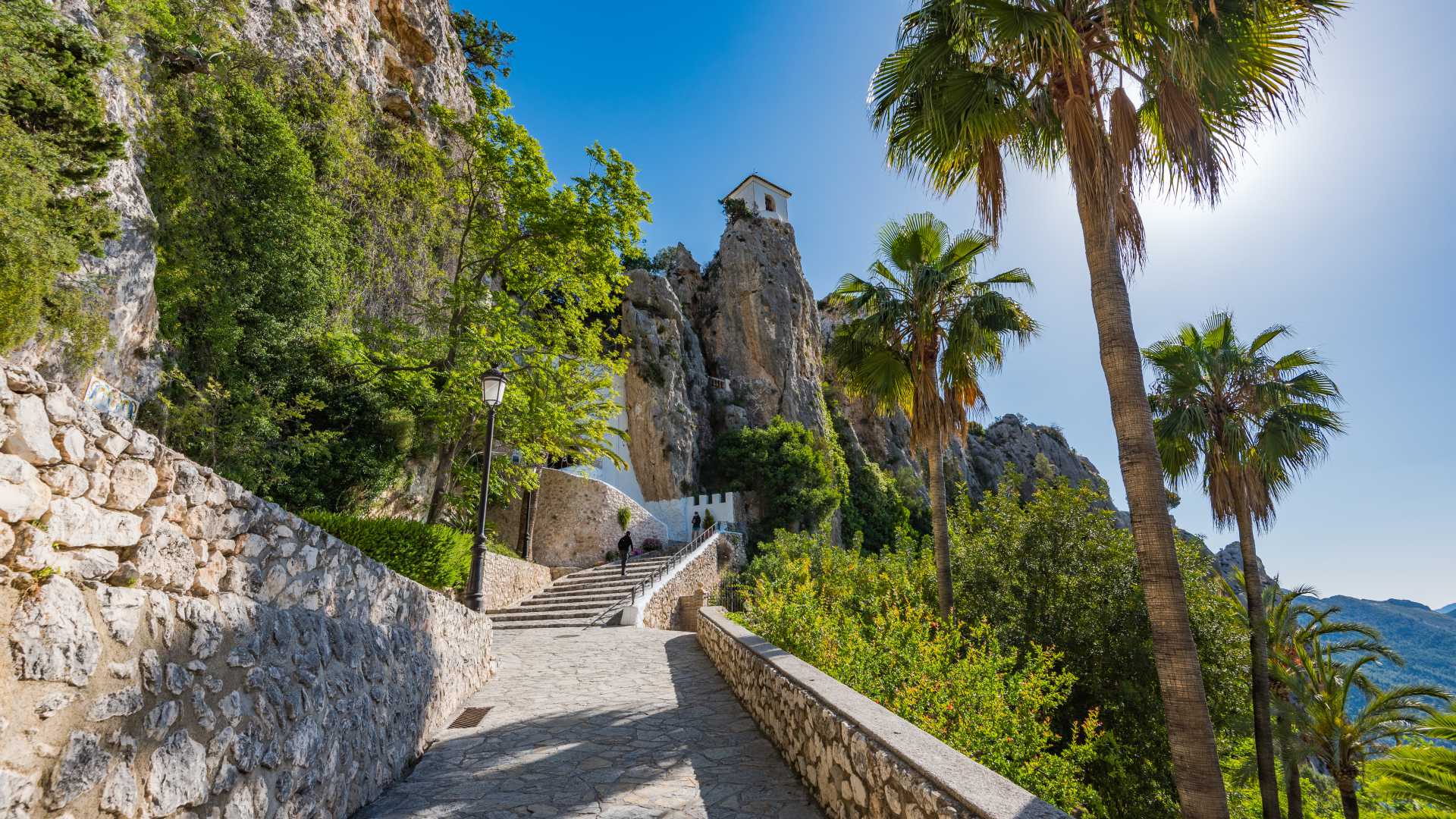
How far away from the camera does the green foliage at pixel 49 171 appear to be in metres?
7.11

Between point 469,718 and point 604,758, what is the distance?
2018mm

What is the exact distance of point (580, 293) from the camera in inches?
518

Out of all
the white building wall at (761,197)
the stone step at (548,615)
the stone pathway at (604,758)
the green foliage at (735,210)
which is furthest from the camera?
the white building wall at (761,197)

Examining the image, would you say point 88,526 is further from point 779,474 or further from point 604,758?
point 779,474

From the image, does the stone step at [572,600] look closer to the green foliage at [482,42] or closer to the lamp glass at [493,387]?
the lamp glass at [493,387]

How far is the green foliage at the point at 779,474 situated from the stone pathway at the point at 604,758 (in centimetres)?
2022

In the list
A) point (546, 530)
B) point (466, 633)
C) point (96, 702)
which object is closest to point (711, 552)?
point (546, 530)

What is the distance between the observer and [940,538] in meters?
9.44

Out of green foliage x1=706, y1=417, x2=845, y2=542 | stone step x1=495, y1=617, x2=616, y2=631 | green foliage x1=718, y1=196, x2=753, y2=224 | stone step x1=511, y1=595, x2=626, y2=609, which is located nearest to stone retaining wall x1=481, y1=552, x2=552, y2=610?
stone step x1=511, y1=595, x2=626, y2=609

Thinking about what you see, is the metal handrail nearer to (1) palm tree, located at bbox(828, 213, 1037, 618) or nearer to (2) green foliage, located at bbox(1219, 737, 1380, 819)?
(1) palm tree, located at bbox(828, 213, 1037, 618)

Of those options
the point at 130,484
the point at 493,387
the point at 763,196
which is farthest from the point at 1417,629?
the point at 130,484

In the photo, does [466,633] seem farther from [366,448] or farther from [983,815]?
[366,448]

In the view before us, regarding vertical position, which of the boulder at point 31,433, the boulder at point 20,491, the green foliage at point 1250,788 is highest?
the boulder at point 31,433

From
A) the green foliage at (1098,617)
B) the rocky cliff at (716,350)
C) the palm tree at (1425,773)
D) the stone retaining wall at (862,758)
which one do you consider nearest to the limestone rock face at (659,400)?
the rocky cliff at (716,350)
